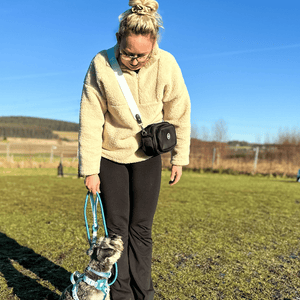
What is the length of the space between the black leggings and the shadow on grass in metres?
0.65

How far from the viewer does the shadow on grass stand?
2.35 m

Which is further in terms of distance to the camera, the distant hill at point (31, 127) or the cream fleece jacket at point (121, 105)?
the distant hill at point (31, 127)

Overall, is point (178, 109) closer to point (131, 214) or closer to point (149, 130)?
point (149, 130)

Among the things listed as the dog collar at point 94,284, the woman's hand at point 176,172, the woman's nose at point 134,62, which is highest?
the woman's nose at point 134,62

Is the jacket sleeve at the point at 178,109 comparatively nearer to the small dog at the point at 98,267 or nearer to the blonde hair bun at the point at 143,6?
the blonde hair bun at the point at 143,6

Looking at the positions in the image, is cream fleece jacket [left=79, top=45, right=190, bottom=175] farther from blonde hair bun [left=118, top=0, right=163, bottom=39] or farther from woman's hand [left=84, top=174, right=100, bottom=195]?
blonde hair bun [left=118, top=0, right=163, bottom=39]

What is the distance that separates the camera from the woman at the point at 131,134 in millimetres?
1820

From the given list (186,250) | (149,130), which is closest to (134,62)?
(149,130)

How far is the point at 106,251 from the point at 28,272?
4.83ft

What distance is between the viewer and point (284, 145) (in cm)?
1933

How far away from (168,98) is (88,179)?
83cm

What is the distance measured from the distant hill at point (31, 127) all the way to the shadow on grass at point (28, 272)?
2273 inches

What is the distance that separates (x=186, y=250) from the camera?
339 cm

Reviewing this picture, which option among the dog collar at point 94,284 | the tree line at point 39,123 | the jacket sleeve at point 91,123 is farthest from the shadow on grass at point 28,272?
the tree line at point 39,123
